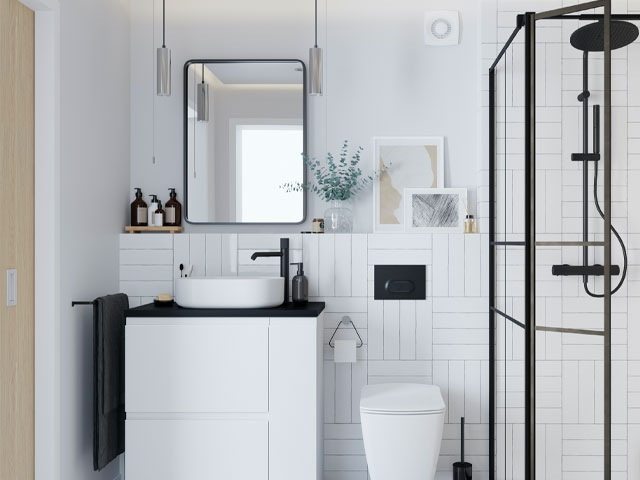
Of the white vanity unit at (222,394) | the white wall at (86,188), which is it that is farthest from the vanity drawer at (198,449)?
the white wall at (86,188)

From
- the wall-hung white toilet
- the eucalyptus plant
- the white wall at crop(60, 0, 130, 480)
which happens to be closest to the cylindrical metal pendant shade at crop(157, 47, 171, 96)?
the white wall at crop(60, 0, 130, 480)

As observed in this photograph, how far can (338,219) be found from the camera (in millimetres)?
2982

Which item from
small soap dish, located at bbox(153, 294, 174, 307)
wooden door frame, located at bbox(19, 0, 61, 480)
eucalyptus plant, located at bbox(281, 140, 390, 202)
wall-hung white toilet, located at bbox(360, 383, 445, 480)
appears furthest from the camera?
eucalyptus plant, located at bbox(281, 140, 390, 202)

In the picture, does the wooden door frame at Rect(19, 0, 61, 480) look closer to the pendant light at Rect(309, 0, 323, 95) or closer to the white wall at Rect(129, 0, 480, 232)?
the white wall at Rect(129, 0, 480, 232)

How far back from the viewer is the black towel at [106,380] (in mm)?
2418

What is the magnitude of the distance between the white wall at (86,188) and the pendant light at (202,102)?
0.36 metres

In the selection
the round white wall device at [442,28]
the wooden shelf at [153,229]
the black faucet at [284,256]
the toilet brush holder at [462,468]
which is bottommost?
the toilet brush holder at [462,468]

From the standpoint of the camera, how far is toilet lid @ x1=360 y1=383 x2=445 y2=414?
2.32 m

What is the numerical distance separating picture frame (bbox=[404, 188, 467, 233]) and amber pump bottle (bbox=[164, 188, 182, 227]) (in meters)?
1.12

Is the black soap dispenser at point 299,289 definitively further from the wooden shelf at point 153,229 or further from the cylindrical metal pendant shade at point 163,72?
the cylindrical metal pendant shade at point 163,72

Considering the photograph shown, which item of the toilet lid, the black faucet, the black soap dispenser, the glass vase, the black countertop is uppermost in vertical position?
the glass vase
